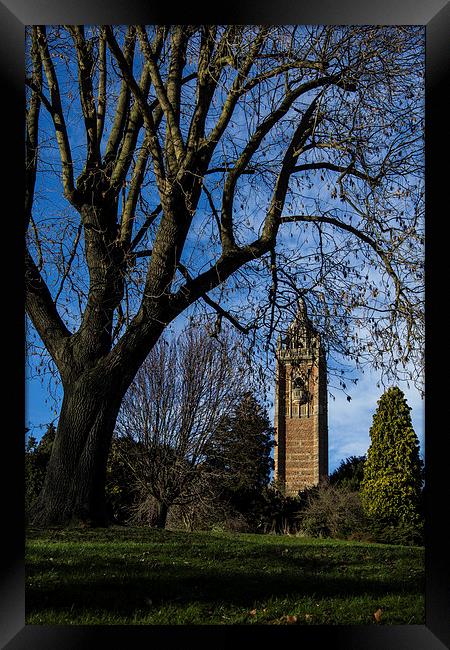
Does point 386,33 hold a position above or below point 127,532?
above

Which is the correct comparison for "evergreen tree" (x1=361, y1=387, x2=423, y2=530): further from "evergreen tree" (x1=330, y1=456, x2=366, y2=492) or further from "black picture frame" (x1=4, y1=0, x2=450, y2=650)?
"black picture frame" (x1=4, y1=0, x2=450, y2=650)

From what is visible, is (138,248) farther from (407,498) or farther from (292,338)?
(407,498)

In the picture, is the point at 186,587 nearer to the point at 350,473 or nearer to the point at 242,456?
the point at 242,456

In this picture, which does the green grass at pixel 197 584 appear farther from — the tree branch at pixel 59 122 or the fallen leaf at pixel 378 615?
the tree branch at pixel 59 122

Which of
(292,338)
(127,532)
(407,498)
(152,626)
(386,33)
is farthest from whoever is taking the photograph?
(407,498)

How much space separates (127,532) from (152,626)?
5.45 feet

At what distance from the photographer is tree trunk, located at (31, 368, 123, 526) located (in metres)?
4.57
